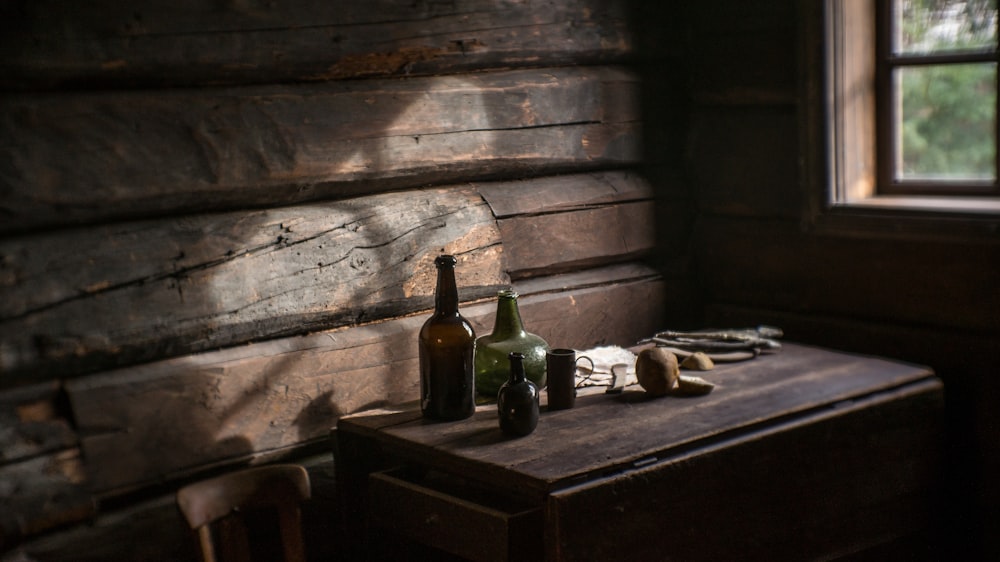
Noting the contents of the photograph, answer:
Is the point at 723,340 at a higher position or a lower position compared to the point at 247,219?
lower

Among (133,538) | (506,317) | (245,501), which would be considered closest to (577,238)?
(506,317)

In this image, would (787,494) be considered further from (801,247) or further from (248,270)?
(248,270)

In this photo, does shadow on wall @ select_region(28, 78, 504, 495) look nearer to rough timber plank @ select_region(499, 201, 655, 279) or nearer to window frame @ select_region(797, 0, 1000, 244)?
rough timber plank @ select_region(499, 201, 655, 279)

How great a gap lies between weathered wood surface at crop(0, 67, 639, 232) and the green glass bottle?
451 mm

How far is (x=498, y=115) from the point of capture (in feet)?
8.79

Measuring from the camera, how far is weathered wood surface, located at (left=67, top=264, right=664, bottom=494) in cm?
208

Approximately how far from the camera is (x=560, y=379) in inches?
89.6

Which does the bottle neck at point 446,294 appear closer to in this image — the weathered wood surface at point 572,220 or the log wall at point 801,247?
the weathered wood surface at point 572,220

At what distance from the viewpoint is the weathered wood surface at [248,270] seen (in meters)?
2.00

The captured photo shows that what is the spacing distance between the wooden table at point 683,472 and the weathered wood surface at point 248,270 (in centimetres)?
35

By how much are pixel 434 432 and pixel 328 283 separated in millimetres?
494

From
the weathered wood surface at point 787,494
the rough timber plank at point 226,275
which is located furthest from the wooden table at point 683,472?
the rough timber plank at point 226,275

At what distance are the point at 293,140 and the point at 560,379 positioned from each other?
842mm

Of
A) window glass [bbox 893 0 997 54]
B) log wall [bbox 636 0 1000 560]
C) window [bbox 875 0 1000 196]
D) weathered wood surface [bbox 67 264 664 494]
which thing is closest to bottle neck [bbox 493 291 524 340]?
weathered wood surface [bbox 67 264 664 494]
